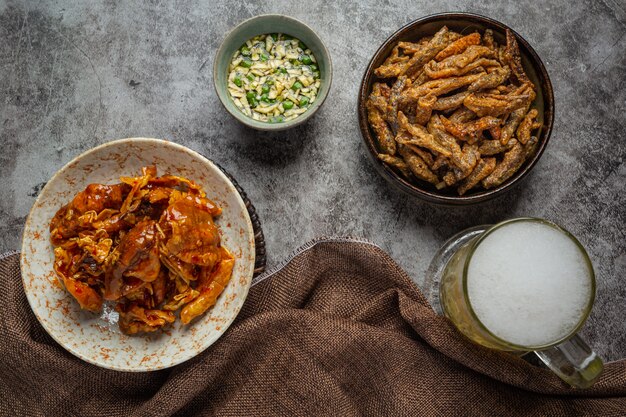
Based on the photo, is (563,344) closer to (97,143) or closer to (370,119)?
(370,119)

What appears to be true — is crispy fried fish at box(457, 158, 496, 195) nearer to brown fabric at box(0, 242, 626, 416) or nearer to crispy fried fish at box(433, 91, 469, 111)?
crispy fried fish at box(433, 91, 469, 111)

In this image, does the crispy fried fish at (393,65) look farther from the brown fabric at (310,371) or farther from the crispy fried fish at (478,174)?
the brown fabric at (310,371)

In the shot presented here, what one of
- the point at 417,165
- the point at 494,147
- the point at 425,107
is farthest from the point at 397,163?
the point at 494,147

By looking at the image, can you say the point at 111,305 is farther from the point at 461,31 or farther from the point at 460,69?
the point at 461,31

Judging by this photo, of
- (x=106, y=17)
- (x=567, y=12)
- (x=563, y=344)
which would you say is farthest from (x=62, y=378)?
(x=567, y=12)

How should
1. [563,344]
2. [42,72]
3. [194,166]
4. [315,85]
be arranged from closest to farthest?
[563,344], [194,166], [315,85], [42,72]

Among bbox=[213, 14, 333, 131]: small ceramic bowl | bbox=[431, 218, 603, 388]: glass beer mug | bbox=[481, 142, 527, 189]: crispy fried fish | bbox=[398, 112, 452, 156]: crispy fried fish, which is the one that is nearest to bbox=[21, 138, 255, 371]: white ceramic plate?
bbox=[213, 14, 333, 131]: small ceramic bowl
